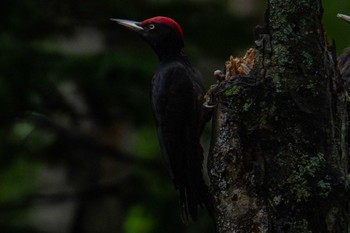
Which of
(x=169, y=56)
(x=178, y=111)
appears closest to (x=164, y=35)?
(x=169, y=56)

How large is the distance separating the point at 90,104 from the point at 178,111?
3374mm

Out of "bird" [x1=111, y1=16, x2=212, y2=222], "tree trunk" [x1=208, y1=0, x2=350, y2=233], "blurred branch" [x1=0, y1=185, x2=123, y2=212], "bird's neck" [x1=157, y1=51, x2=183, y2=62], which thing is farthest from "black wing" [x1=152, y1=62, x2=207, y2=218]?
"blurred branch" [x1=0, y1=185, x2=123, y2=212]

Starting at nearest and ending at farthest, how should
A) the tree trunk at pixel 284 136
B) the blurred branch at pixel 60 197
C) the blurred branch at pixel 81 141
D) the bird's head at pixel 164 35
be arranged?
the tree trunk at pixel 284 136
the bird's head at pixel 164 35
the blurred branch at pixel 81 141
the blurred branch at pixel 60 197

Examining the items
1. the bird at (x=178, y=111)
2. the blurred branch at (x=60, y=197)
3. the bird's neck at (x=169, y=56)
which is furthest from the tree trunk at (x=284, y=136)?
the blurred branch at (x=60, y=197)

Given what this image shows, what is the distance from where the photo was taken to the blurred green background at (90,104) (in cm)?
955

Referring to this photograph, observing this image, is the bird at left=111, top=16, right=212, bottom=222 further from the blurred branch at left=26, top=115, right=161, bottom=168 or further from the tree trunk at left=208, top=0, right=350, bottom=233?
the blurred branch at left=26, top=115, right=161, bottom=168

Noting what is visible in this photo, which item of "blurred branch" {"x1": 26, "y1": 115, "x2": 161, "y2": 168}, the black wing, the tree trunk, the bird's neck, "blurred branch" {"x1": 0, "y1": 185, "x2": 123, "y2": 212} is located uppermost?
the tree trunk

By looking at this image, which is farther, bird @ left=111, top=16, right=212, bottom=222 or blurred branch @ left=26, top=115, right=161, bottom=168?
blurred branch @ left=26, top=115, right=161, bottom=168

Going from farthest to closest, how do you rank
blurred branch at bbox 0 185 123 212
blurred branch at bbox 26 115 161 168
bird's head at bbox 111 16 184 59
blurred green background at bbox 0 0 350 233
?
blurred branch at bbox 0 185 123 212 < blurred branch at bbox 26 115 161 168 < blurred green background at bbox 0 0 350 233 < bird's head at bbox 111 16 184 59

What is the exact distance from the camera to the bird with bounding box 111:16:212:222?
7.10 meters

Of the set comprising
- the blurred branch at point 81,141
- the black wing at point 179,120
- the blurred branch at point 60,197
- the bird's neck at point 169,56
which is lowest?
the blurred branch at point 60,197

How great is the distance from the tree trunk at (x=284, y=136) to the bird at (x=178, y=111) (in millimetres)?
1228

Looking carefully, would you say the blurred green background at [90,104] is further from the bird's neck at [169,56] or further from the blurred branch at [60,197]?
the bird's neck at [169,56]

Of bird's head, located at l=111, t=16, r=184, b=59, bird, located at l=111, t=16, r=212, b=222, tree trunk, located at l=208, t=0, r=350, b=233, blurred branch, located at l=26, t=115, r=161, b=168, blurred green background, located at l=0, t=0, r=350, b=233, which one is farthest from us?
blurred branch, located at l=26, t=115, r=161, b=168
